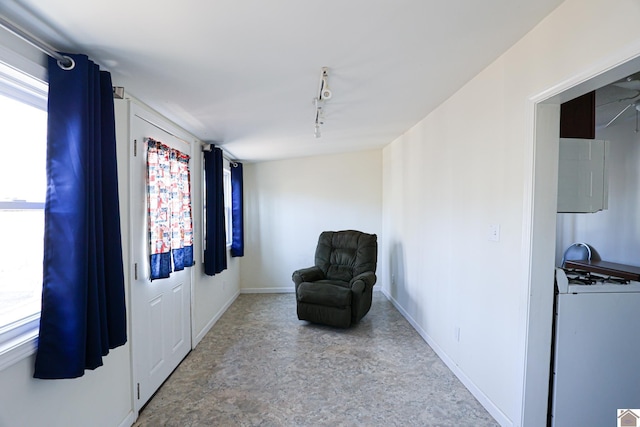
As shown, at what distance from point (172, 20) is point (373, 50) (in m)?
1.02

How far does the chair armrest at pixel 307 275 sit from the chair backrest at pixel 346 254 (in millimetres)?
128

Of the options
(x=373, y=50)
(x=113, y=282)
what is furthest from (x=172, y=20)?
(x=113, y=282)

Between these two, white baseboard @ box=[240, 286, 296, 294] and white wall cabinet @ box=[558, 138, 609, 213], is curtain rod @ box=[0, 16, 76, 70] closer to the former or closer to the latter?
white wall cabinet @ box=[558, 138, 609, 213]

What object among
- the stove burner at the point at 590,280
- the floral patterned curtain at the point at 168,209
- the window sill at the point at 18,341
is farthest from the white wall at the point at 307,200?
the window sill at the point at 18,341

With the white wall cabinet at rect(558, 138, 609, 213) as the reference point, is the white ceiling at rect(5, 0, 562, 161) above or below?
above

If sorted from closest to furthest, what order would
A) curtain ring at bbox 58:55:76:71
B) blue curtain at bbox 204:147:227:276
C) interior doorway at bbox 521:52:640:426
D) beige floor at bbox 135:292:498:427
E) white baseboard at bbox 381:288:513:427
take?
curtain ring at bbox 58:55:76:71 < interior doorway at bbox 521:52:640:426 < white baseboard at bbox 381:288:513:427 < beige floor at bbox 135:292:498:427 < blue curtain at bbox 204:147:227:276

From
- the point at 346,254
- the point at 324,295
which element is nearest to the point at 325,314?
the point at 324,295

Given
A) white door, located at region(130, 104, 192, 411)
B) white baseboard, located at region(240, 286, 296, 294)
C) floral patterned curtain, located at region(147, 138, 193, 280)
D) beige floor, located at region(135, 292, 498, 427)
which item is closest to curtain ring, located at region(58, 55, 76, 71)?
white door, located at region(130, 104, 192, 411)

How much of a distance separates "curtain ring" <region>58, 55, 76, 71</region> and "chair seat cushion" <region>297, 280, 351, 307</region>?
282 centimetres

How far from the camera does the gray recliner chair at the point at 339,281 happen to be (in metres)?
3.34

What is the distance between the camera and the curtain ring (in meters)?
1.30

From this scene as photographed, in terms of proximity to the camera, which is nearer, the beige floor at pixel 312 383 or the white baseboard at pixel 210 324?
the beige floor at pixel 312 383

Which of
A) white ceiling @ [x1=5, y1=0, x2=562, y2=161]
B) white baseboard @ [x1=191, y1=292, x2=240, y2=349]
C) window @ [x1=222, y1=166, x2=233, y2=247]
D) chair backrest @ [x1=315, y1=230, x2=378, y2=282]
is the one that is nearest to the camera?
white ceiling @ [x1=5, y1=0, x2=562, y2=161]

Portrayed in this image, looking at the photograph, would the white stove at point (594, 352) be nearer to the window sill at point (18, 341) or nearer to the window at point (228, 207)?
the window sill at point (18, 341)
